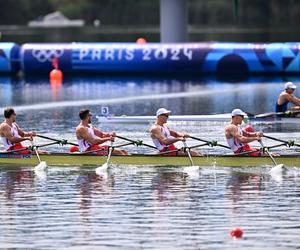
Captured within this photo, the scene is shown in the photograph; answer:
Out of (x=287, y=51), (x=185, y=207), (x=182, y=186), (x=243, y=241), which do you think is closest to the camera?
(x=243, y=241)

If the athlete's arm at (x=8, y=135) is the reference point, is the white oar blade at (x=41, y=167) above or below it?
below

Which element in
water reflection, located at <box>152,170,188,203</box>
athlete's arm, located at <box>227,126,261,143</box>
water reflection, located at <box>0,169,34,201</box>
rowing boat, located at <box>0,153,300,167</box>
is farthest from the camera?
athlete's arm, located at <box>227,126,261,143</box>

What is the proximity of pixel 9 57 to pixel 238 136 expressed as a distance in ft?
90.2

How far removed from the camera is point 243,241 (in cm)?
1912

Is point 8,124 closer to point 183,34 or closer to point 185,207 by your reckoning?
point 185,207

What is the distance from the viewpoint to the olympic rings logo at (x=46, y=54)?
51.5 m

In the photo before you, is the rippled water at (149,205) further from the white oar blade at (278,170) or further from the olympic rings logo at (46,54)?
the olympic rings logo at (46,54)

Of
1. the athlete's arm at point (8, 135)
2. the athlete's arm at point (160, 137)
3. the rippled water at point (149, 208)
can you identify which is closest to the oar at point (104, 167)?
the rippled water at point (149, 208)

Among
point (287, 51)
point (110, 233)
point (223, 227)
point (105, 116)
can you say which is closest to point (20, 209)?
point (110, 233)

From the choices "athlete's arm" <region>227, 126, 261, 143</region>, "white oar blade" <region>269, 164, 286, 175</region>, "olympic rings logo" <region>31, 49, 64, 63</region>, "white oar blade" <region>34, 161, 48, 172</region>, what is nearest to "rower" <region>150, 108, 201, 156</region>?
"athlete's arm" <region>227, 126, 261, 143</region>

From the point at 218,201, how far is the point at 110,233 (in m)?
3.54

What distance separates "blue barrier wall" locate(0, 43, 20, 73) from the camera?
170 ft

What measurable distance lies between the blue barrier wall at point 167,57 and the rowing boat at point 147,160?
927 inches

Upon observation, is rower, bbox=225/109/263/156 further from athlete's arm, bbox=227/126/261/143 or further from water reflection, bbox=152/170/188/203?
water reflection, bbox=152/170/188/203
